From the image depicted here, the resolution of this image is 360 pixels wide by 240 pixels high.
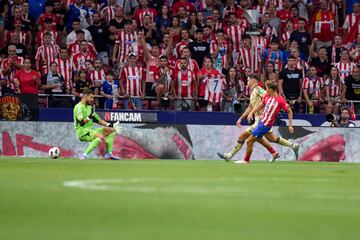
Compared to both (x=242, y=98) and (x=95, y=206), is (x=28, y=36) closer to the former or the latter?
(x=242, y=98)

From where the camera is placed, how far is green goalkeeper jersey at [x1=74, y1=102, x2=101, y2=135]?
80.0 ft

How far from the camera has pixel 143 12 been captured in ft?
97.2

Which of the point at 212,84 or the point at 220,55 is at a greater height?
the point at 220,55

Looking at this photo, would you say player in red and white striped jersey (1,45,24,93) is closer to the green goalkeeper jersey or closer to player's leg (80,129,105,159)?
the green goalkeeper jersey

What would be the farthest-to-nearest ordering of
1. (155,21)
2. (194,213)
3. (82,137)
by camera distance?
(155,21) < (82,137) < (194,213)

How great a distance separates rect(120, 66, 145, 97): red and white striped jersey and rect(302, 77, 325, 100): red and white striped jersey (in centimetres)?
467

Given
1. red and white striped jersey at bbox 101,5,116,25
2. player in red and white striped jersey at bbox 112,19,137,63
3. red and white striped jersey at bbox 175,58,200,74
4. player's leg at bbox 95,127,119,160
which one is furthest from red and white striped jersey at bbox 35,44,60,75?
player's leg at bbox 95,127,119,160

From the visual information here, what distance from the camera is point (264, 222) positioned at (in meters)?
9.13

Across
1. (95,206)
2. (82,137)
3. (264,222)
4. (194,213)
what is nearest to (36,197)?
(95,206)

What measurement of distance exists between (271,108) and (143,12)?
7.60 m

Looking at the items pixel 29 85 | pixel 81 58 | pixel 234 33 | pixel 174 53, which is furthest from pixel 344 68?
pixel 29 85

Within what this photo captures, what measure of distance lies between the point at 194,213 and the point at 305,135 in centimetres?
1786

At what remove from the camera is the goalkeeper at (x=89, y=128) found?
80.0ft

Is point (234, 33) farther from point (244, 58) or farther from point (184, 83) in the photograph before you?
point (184, 83)
